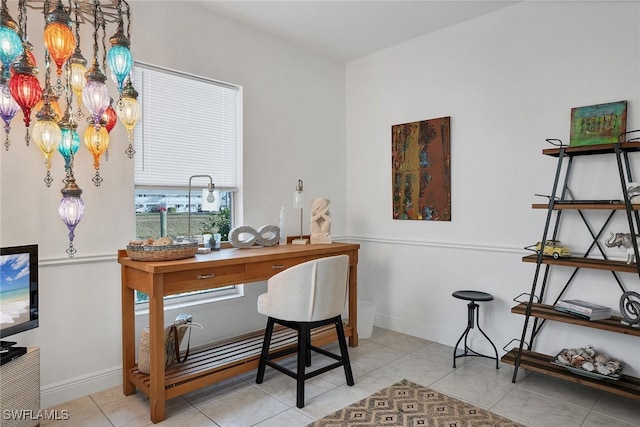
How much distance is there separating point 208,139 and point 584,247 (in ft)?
9.54

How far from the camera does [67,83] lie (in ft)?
6.87

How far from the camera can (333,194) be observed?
4.23 meters

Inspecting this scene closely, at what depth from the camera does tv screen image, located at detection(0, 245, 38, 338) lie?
197 cm

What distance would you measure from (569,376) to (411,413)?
3.44 ft

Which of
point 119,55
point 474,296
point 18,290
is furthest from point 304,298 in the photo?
point 119,55

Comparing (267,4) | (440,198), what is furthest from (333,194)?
(267,4)

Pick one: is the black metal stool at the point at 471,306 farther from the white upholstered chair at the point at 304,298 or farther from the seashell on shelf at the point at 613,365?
the white upholstered chair at the point at 304,298

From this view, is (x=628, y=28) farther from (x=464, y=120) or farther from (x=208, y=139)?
(x=208, y=139)

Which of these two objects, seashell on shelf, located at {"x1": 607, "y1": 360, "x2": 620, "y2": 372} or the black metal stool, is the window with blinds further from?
seashell on shelf, located at {"x1": 607, "y1": 360, "x2": 620, "y2": 372}

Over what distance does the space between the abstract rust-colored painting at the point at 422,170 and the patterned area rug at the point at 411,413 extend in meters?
1.56

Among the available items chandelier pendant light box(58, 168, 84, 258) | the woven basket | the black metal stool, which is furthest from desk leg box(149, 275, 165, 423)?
the black metal stool

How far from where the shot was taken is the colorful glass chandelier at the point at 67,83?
167 centimetres

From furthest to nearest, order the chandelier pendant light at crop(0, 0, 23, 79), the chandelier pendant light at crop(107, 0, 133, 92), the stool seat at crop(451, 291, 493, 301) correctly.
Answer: the stool seat at crop(451, 291, 493, 301), the chandelier pendant light at crop(107, 0, 133, 92), the chandelier pendant light at crop(0, 0, 23, 79)

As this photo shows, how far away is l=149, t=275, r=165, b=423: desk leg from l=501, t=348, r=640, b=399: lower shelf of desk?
88.8 inches
